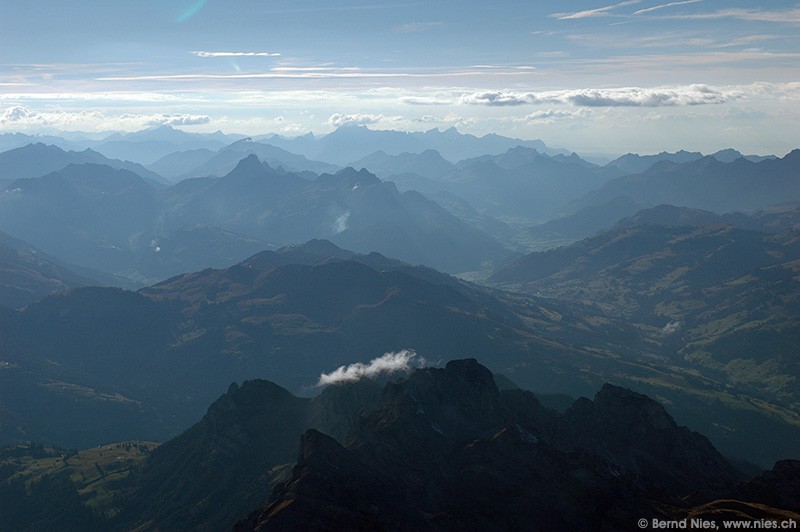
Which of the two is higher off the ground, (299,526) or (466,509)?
(299,526)

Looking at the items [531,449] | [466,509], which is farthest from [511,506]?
[531,449]

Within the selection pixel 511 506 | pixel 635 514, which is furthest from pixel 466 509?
pixel 635 514

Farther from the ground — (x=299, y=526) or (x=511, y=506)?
(x=299, y=526)

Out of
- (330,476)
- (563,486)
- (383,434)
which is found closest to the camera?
(330,476)

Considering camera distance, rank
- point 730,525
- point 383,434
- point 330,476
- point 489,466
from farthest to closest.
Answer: point 383,434, point 489,466, point 330,476, point 730,525

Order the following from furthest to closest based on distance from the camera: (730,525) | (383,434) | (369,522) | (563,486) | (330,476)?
(383,434) → (563,486) → (330,476) → (369,522) → (730,525)

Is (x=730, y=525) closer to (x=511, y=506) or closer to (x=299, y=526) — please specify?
(x=511, y=506)

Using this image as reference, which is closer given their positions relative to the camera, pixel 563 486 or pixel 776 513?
pixel 776 513

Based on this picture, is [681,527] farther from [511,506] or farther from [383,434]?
[383,434]

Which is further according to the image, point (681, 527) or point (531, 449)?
point (531, 449)
